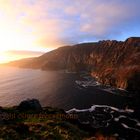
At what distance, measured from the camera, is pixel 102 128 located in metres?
57.3

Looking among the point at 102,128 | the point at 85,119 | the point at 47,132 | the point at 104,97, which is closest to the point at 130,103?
the point at 104,97

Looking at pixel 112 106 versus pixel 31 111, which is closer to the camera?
pixel 31 111

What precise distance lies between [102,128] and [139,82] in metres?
64.1

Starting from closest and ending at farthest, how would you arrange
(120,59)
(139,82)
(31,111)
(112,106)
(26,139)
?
(26,139)
(31,111)
(112,106)
(139,82)
(120,59)

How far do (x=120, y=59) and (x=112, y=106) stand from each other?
312 feet

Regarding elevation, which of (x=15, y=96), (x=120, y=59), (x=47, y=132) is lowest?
(x=15, y=96)

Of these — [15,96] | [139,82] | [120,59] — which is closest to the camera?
[15,96]

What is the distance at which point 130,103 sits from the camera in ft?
287

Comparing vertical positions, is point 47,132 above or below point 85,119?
above

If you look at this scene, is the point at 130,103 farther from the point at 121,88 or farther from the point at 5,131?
the point at 5,131

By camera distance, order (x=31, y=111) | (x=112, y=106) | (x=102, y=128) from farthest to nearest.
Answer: (x=112, y=106) → (x=102, y=128) → (x=31, y=111)

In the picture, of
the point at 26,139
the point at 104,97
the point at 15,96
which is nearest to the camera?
the point at 26,139

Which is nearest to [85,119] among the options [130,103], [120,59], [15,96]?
[130,103]

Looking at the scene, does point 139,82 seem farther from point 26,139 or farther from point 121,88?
point 26,139
